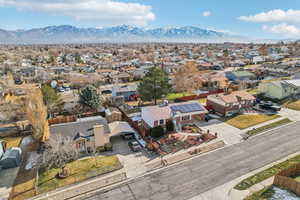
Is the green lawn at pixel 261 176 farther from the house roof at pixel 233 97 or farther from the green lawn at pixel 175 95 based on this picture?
the green lawn at pixel 175 95

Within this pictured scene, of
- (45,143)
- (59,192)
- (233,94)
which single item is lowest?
(59,192)

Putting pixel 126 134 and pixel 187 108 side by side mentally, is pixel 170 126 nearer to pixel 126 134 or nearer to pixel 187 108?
pixel 187 108

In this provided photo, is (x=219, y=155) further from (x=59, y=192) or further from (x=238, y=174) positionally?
(x=59, y=192)

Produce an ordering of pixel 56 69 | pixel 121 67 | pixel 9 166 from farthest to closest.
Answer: pixel 121 67
pixel 56 69
pixel 9 166

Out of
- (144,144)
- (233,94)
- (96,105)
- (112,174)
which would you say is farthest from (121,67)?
(112,174)

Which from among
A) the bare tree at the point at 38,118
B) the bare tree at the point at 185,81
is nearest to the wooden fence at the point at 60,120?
the bare tree at the point at 38,118

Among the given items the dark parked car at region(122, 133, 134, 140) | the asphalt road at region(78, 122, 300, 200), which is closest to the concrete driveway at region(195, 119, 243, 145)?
the asphalt road at region(78, 122, 300, 200)

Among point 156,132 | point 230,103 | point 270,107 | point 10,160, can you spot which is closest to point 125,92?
point 156,132
